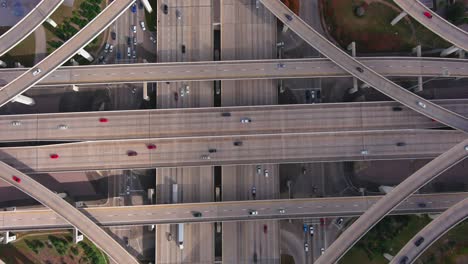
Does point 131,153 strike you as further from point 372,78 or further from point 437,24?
point 437,24

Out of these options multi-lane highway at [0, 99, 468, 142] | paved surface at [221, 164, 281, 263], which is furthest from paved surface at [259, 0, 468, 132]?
paved surface at [221, 164, 281, 263]

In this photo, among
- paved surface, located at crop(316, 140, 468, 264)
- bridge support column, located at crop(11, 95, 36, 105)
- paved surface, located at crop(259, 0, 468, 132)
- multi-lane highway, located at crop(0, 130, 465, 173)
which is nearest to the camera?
paved surface, located at crop(316, 140, 468, 264)

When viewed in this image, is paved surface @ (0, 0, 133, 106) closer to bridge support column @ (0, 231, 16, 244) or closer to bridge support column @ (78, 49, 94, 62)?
bridge support column @ (78, 49, 94, 62)

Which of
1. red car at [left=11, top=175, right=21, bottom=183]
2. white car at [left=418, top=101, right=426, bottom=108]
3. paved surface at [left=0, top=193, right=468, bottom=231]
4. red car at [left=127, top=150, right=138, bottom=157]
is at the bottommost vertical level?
paved surface at [left=0, top=193, right=468, bottom=231]

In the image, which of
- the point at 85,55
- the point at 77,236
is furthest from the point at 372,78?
the point at 77,236

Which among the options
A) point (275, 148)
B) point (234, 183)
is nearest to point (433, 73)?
point (275, 148)

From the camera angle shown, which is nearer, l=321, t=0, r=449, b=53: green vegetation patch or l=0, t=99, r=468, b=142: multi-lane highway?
l=0, t=99, r=468, b=142: multi-lane highway

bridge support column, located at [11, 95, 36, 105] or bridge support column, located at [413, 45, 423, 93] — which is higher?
bridge support column, located at [413, 45, 423, 93]
